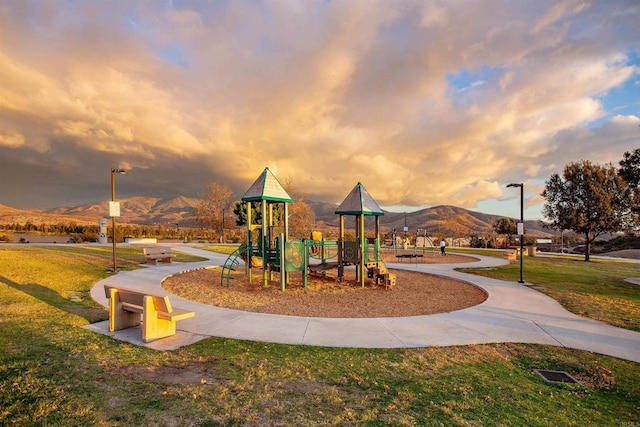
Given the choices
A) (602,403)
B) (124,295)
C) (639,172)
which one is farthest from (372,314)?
(639,172)

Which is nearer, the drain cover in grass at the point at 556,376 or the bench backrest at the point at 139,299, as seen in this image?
the drain cover in grass at the point at 556,376

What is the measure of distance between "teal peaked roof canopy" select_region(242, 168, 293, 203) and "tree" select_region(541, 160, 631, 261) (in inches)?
1068

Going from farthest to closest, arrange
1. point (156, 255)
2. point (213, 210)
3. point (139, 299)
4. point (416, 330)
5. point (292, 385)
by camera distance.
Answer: point (213, 210), point (156, 255), point (416, 330), point (139, 299), point (292, 385)

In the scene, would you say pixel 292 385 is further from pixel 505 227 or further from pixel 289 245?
pixel 505 227

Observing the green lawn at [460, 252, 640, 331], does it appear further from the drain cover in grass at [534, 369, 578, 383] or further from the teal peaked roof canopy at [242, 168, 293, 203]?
the teal peaked roof canopy at [242, 168, 293, 203]

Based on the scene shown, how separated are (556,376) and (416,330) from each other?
2.42 metres

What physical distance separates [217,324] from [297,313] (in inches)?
84.0

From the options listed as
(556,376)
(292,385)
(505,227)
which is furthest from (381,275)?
(505,227)

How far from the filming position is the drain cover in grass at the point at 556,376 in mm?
4676

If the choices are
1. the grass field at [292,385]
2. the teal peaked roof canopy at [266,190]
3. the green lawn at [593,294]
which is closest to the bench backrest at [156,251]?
the teal peaked roof canopy at [266,190]

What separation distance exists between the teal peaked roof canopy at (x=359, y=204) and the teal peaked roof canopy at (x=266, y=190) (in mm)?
2557

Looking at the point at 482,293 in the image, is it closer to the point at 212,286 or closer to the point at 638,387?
the point at 638,387

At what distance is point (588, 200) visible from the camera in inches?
1096

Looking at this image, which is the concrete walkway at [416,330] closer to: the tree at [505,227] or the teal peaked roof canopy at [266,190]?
the teal peaked roof canopy at [266,190]
